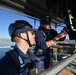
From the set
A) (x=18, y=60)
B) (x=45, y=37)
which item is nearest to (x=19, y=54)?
(x=18, y=60)

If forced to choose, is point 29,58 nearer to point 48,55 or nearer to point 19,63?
point 19,63

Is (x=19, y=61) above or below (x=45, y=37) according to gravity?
below

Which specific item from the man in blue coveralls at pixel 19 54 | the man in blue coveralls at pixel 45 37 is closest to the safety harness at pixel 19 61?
the man in blue coveralls at pixel 19 54

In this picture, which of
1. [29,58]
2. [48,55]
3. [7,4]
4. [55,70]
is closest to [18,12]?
[7,4]

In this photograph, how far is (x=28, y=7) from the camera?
10.6 ft

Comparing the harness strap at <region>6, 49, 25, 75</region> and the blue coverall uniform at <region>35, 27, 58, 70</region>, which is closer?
the harness strap at <region>6, 49, 25, 75</region>

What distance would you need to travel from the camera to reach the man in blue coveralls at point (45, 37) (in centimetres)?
315

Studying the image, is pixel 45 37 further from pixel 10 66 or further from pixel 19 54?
pixel 10 66

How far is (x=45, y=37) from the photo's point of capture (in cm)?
338

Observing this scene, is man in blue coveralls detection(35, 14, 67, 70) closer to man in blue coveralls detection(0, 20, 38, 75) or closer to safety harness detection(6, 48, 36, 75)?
man in blue coveralls detection(0, 20, 38, 75)

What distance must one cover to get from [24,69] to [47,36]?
1.89 metres

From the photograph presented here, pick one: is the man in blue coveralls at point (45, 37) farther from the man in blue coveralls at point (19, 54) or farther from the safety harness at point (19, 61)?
the safety harness at point (19, 61)

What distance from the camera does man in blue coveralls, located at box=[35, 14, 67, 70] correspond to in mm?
3150

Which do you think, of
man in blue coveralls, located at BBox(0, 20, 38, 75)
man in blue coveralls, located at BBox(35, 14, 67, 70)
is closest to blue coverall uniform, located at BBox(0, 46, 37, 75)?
man in blue coveralls, located at BBox(0, 20, 38, 75)
